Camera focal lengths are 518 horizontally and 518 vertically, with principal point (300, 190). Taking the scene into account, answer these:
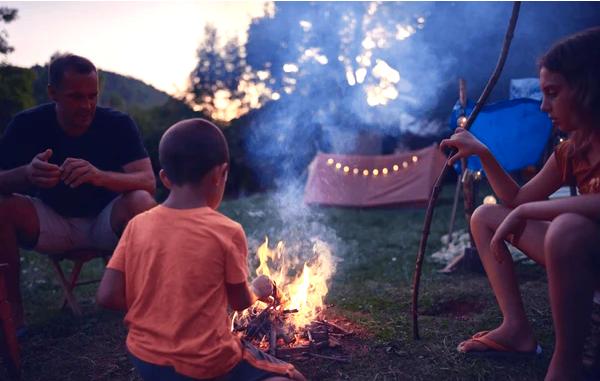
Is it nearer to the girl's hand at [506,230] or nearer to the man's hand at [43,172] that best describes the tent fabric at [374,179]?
the man's hand at [43,172]

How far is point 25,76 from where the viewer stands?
7.73m

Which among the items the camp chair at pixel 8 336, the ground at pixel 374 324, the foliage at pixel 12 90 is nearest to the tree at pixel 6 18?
the foliage at pixel 12 90

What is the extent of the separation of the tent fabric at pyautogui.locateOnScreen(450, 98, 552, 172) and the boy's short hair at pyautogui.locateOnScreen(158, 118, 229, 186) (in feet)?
14.5

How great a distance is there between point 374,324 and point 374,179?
8636 millimetres

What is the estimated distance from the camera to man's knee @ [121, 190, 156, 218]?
13.5ft

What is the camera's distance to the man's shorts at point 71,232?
4141mm

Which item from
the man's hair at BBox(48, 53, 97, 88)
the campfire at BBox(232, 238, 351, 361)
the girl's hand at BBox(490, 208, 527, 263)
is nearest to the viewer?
the girl's hand at BBox(490, 208, 527, 263)

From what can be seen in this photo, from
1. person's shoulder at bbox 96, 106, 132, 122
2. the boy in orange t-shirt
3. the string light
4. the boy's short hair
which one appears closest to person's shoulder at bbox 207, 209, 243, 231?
the boy in orange t-shirt

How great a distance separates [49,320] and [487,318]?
3541 millimetres

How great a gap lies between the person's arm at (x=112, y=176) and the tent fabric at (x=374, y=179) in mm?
8034

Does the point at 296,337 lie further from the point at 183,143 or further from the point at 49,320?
the point at 49,320

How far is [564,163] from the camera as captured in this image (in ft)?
9.78

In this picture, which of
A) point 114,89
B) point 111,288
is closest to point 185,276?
point 111,288

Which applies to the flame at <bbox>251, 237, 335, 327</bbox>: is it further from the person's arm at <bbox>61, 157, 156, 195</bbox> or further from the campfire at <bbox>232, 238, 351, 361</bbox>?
the person's arm at <bbox>61, 157, 156, 195</bbox>
